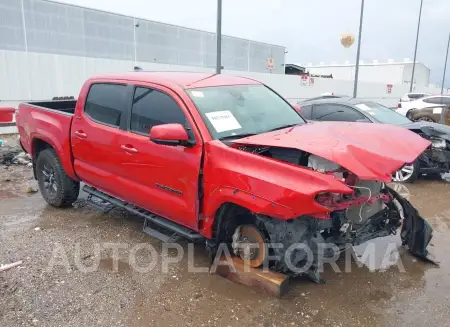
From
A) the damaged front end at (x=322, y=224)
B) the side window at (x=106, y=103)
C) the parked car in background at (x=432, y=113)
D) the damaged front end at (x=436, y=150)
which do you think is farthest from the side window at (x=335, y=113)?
the parked car in background at (x=432, y=113)

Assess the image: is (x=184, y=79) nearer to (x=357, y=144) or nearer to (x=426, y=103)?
(x=357, y=144)

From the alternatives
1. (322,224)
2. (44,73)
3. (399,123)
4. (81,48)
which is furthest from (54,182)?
(81,48)

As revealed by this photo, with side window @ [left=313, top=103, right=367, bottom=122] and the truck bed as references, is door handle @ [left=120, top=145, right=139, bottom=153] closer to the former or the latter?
the truck bed

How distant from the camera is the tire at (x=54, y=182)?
525 centimetres

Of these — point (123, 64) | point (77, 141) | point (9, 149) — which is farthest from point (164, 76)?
point (123, 64)

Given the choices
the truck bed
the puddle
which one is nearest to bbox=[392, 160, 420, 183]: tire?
the puddle

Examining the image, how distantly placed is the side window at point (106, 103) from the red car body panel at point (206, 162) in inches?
2.8

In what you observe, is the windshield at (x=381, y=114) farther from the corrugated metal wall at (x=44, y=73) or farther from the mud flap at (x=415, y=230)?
the corrugated metal wall at (x=44, y=73)

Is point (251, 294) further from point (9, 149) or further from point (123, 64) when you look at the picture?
point (123, 64)

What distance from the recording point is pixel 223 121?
11.8 ft

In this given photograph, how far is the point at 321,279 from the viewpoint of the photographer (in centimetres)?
356

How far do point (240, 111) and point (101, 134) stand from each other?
1.58 m

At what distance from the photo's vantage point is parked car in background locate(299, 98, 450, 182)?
22.1 feet

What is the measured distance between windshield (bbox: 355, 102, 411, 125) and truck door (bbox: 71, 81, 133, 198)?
4.88 metres
